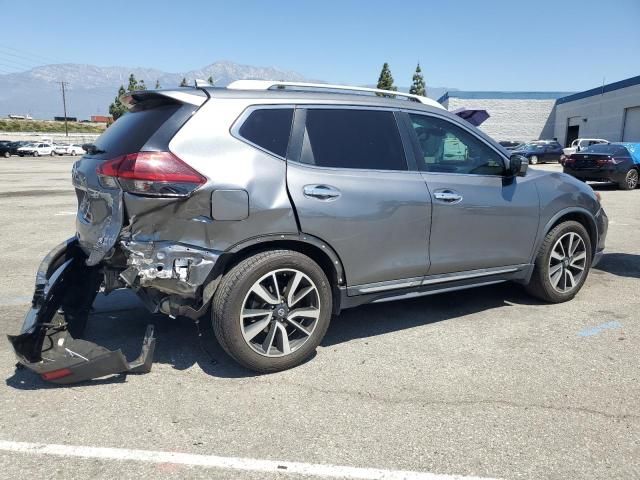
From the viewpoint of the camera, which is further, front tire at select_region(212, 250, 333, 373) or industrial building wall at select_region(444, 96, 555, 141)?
industrial building wall at select_region(444, 96, 555, 141)

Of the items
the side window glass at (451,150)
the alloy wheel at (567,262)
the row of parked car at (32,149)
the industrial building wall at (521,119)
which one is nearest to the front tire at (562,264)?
the alloy wheel at (567,262)

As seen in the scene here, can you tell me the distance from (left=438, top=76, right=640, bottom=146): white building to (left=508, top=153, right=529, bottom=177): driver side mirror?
143 feet

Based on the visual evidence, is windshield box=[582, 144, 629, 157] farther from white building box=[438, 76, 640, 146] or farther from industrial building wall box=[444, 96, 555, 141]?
industrial building wall box=[444, 96, 555, 141]

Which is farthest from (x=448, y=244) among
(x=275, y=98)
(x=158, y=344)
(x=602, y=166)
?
(x=602, y=166)

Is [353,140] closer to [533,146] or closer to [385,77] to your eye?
[533,146]

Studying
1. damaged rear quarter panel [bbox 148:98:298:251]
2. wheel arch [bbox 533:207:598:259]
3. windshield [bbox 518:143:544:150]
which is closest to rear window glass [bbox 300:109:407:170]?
damaged rear quarter panel [bbox 148:98:298:251]

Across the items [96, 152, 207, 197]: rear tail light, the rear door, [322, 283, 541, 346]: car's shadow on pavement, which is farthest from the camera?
[322, 283, 541, 346]: car's shadow on pavement

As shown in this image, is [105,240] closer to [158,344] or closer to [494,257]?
[158,344]

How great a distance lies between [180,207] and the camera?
324 centimetres

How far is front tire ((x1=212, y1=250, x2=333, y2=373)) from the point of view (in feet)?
11.1

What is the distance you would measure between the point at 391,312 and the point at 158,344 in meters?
2.10

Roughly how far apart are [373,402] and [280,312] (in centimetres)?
86

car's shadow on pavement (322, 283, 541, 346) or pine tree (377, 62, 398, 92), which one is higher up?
pine tree (377, 62, 398, 92)

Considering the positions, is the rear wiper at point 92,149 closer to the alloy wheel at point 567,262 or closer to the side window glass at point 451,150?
the side window glass at point 451,150
